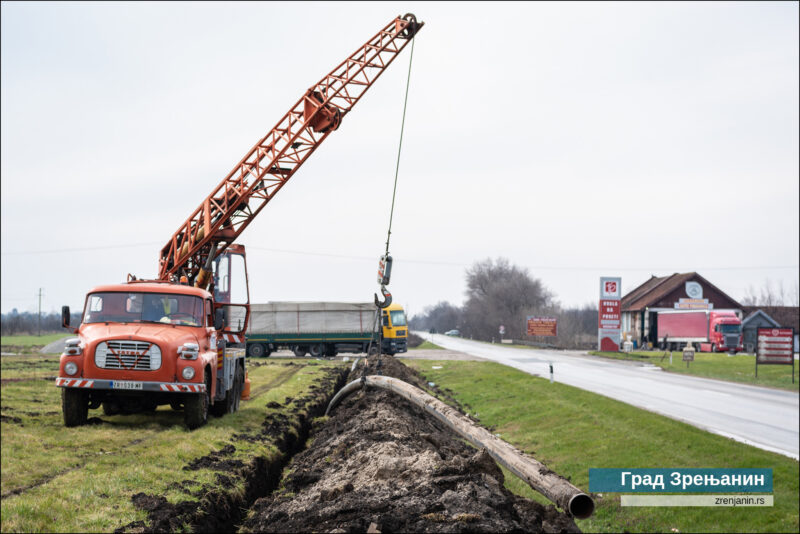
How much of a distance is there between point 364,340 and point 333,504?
38559 millimetres

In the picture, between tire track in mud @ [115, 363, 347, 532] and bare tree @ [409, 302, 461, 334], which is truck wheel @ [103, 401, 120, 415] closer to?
tire track in mud @ [115, 363, 347, 532]

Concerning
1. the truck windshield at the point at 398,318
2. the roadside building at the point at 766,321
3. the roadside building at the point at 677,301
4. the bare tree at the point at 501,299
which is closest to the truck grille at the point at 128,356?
the truck windshield at the point at 398,318

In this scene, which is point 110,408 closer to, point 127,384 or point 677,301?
point 127,384

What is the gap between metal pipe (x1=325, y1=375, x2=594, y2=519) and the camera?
6.16 metres

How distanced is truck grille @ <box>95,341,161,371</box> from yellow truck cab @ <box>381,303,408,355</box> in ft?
114

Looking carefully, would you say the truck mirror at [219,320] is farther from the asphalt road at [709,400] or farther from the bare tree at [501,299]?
the bare tree at [501,299]

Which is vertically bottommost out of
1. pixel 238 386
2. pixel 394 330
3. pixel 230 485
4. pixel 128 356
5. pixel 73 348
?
pixel 230 485

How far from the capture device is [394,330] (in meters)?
48.6

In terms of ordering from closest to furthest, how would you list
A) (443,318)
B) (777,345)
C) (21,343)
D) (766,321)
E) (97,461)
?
(97,461), (777,345), (21,343), (766,321), (443,318)

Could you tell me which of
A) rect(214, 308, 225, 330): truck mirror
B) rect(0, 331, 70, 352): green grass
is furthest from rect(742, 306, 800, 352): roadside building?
rect(0, 331, 70, 352): green grass

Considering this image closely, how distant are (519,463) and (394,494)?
179cm

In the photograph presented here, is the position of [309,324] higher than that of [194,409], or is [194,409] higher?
[309,324]

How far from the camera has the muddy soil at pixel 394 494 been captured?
5801 mm

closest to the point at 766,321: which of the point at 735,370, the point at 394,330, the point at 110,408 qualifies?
the point at 735,370
